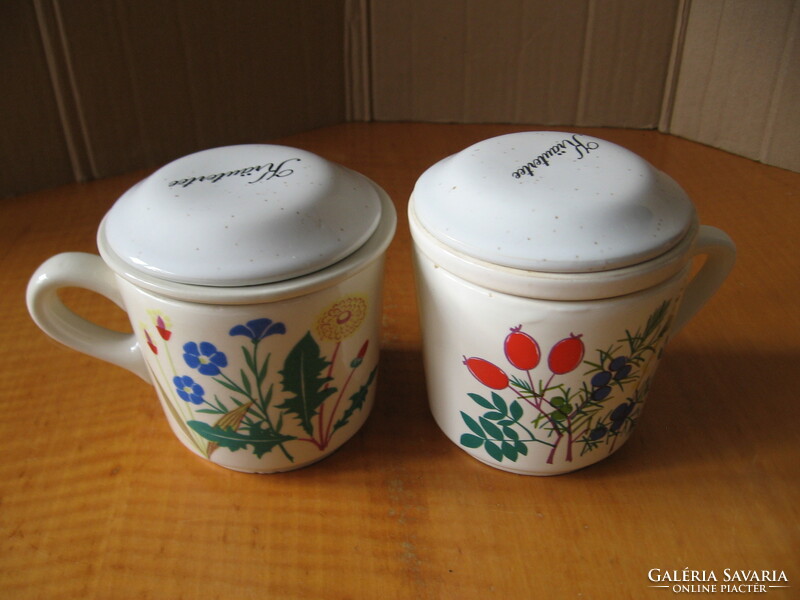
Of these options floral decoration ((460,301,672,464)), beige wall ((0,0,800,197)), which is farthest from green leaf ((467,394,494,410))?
beige wall ((0,0,800,197))

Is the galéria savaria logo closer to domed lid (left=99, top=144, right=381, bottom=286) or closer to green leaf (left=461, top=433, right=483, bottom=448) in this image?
green leaf (left=461, top=433, right=483, bottom=448)

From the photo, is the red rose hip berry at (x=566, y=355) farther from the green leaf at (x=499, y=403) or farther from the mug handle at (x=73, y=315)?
the mug handle at (x=73, y=315)

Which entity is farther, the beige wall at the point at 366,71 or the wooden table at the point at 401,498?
the beige wall at the point at 366,71

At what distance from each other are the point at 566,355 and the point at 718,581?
0.13 metres

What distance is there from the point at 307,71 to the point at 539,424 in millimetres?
547

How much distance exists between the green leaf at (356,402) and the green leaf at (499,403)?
0.08 metres

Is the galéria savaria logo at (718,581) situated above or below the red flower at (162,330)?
below

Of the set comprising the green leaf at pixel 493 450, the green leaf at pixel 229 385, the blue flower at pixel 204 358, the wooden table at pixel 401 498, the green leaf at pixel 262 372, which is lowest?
the wooden table at pixel 401 498

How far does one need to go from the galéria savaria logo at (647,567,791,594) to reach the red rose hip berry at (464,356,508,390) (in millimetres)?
114

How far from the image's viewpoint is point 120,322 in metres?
0.53

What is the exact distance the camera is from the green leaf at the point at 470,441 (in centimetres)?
40

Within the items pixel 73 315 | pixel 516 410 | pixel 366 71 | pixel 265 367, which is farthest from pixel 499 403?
pixel 366 71

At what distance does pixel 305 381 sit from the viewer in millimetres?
371

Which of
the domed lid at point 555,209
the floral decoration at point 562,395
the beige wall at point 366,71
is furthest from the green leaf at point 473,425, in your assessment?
the beige wall at point 366,71
